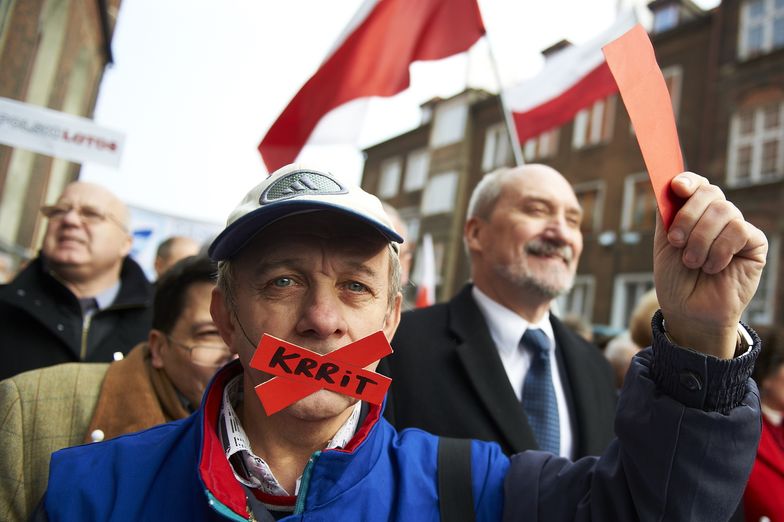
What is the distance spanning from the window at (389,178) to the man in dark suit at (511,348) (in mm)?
26885

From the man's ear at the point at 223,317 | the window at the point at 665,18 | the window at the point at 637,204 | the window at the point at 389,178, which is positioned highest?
the window at the point at 665,18

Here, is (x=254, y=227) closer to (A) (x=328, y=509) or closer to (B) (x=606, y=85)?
(A) (x=328, y=509)

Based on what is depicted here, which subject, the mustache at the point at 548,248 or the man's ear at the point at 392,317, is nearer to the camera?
the man's ear at the point at 392,317

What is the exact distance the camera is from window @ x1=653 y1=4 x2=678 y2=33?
19312 mm

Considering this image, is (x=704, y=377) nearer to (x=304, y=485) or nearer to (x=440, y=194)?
(x=304, y=485)

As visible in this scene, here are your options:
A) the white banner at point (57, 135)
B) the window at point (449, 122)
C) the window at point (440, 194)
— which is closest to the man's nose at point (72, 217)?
the white banner at point (57, 135)

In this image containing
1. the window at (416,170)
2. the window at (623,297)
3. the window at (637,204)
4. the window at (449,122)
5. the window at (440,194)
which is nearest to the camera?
the window at (623,297)

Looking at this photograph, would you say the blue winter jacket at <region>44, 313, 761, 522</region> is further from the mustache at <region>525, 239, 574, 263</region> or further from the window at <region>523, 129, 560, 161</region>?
the window at <region>523, 129, 560, 161</region>

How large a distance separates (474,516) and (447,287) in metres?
23.3

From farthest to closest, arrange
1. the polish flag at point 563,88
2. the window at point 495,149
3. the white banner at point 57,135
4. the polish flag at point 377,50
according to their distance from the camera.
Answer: the window at point 495,149
the polish flag at point 563,88
the polish flag at point 377,50
the white banner at point 57,135

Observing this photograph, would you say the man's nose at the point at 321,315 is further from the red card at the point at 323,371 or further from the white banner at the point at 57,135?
the white banner at the point at 57,135

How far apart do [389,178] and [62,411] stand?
1128 inches

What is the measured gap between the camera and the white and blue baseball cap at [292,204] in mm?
1345

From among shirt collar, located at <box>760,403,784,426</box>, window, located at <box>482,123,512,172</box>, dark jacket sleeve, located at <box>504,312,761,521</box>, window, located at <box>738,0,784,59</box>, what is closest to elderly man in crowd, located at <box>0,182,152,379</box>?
dark jacket sleeve, located at <box>504,312,761,521</box>
